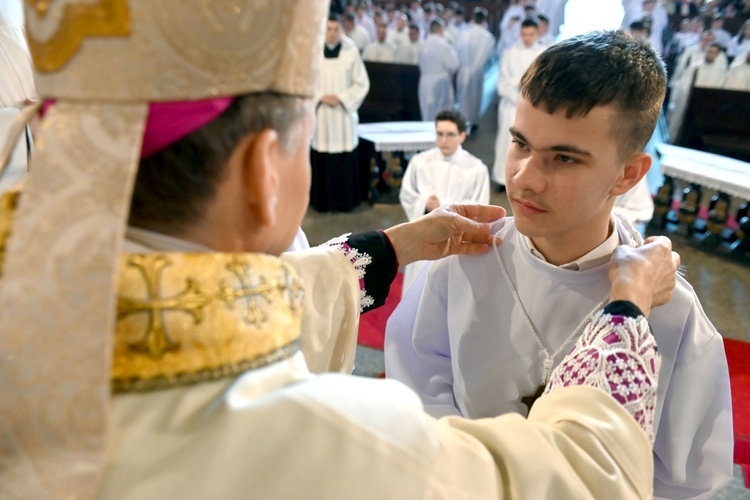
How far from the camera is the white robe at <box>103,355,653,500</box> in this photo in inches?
27.0

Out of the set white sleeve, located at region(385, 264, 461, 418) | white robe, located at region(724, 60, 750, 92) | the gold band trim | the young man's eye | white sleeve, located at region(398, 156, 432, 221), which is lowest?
white sleeve, located at region(398, 156, 432, 221)

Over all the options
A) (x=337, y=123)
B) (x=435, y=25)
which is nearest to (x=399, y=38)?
(x=435, y=25)

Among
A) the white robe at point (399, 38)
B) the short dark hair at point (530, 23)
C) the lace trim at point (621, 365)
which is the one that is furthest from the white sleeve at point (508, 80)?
the lace trim at point (621, 365)

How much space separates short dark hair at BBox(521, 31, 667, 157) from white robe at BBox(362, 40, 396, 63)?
28.6ft

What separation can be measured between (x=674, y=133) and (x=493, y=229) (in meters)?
7.30

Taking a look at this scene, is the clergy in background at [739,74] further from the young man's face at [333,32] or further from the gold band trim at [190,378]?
the gold band trim at [190,378]

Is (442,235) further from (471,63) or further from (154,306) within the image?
(471,63)

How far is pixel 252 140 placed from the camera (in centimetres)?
75

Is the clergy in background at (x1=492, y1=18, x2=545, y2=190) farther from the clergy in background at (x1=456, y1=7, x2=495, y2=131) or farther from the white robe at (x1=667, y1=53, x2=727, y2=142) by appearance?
the clergy in background at (x1=456, y1=7, x2=495, y2=131)

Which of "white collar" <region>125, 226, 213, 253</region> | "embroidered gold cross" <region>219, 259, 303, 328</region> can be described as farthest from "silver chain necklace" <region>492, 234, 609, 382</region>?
"white collar" <region>125, 226, 213, 253</region>

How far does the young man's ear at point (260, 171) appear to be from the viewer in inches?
29.4

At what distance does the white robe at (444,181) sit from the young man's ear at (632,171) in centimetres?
313

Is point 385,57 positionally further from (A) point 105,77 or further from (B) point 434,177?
(A) point 105,77

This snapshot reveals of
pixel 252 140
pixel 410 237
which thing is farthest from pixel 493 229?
pixel 252 140
